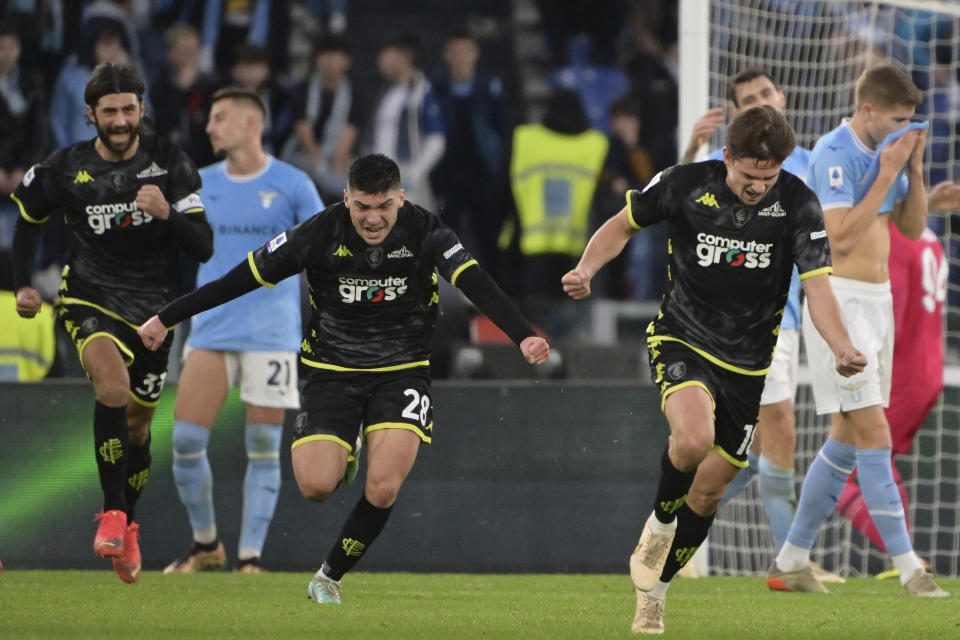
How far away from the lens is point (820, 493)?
7887 mm

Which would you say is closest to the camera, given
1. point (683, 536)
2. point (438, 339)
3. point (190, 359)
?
point (683, 536)

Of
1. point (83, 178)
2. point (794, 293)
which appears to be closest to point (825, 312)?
point (794, 293)

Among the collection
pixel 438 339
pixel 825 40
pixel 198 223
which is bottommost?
pixel 438 339

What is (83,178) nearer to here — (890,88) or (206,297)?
(206,297)

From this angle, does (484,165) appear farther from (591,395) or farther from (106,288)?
(106,288)

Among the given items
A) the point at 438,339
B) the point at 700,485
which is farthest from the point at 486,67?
the point at 700,485

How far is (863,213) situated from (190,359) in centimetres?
371

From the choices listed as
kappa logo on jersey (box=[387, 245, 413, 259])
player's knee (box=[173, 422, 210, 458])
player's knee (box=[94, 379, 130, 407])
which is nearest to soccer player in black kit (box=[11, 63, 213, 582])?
player's knee (box=[94, 379, 130, 407])

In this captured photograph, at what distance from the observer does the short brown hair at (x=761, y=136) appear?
602 centimetres

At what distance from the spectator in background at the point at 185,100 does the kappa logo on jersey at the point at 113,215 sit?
17.9 feet

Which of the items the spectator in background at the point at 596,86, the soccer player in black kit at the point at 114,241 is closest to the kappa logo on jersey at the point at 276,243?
the soccer player in black kit at the point at 114,241

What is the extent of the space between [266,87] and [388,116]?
3.38 ft

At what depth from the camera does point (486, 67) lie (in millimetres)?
15680

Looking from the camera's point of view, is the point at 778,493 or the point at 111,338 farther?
the point at 778,493
